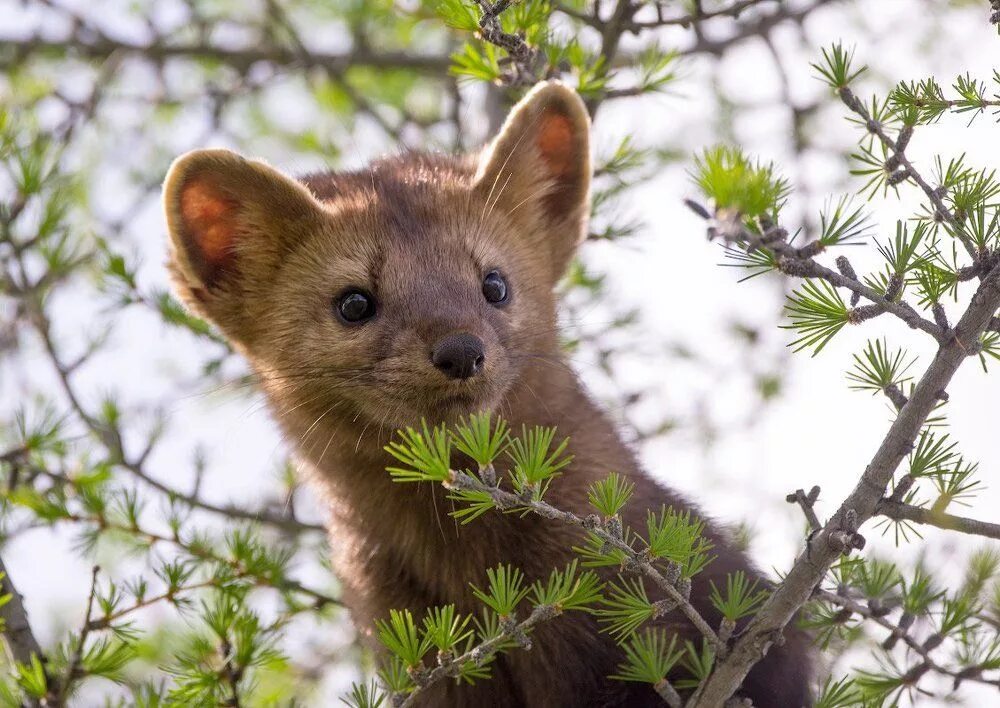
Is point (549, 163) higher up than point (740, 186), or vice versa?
point (549, 163)

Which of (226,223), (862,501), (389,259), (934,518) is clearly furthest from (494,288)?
(934,518)

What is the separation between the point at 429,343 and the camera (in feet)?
12.3

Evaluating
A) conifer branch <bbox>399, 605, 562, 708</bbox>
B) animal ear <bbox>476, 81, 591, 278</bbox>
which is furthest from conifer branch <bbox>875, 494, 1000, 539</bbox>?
animal ear <bbox>476, 81, 591, 278</bbox>

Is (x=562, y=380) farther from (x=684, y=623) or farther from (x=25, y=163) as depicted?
(x=25, y=163)

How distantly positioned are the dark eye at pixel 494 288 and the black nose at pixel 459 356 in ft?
1.95

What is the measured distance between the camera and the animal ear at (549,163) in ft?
14.3

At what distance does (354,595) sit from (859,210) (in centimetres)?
238

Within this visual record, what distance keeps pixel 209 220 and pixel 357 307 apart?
755mm

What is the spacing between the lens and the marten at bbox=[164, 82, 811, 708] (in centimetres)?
390

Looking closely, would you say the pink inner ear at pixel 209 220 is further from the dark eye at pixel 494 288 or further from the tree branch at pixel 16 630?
the tree branch at pixel 16 630

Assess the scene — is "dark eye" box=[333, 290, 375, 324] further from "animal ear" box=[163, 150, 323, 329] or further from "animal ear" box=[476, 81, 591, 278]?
"animal ear" box=[476, 81, 591, 278]

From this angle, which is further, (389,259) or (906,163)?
(389,259)

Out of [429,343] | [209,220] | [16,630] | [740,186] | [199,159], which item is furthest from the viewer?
[209,220]

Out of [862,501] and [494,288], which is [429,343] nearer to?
[494,288]
